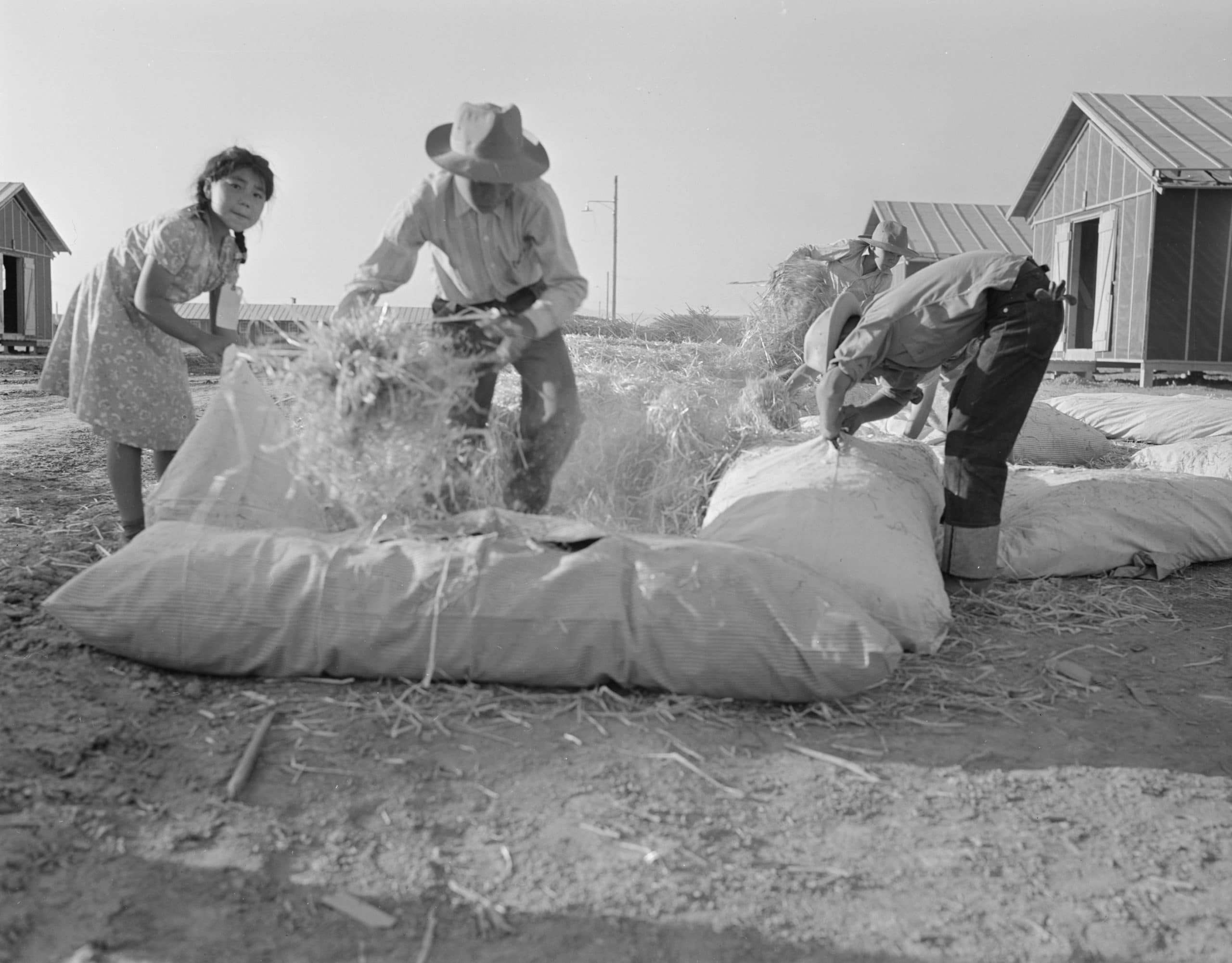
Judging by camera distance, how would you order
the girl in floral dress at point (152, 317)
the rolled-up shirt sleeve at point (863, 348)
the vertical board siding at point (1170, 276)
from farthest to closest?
the vertical board siding at point (1170, 276), the rolled-up shirt sleeve at point (863, 348), the girl in floral dress at point (152, 317)

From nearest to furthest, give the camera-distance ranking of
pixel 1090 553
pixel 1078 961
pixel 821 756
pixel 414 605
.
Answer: pixel 1078 961
pixel 821 756
pixel 414 605
pixel 1090 553

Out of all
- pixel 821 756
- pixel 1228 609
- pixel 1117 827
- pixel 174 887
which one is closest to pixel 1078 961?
pixel 1117 827

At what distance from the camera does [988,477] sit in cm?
371

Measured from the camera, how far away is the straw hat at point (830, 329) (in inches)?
159

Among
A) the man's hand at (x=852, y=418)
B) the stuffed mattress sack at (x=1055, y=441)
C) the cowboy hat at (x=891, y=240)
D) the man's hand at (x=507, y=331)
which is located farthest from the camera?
the cowboy hat at (x=891, y=240)

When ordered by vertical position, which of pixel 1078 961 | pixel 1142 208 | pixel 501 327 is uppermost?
pixel 1142 208

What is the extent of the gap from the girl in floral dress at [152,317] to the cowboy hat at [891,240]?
3.87m

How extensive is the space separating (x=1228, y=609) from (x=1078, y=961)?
2.61 meters

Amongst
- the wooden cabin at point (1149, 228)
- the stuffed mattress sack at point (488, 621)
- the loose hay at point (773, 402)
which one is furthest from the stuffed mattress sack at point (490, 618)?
the wooden cabin at point (1149, 228)

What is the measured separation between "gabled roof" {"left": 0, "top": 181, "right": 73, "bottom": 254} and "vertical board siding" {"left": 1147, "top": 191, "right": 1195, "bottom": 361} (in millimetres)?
20727

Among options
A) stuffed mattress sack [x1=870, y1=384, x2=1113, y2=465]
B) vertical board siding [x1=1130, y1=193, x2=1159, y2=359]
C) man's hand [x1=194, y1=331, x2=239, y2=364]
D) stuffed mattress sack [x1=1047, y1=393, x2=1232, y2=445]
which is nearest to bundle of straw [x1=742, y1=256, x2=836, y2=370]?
stuffed mattress sack [x1=870, y1=384, x2=1113, y2=465]

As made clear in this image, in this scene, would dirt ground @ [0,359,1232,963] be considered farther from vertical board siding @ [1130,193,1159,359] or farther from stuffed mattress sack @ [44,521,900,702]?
vertical board siding @ [1130,193,1159,359]

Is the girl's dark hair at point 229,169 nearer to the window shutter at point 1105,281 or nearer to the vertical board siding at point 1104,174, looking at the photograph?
the window shutter at point 1105,281

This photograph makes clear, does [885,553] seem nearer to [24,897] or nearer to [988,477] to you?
[988,477]
